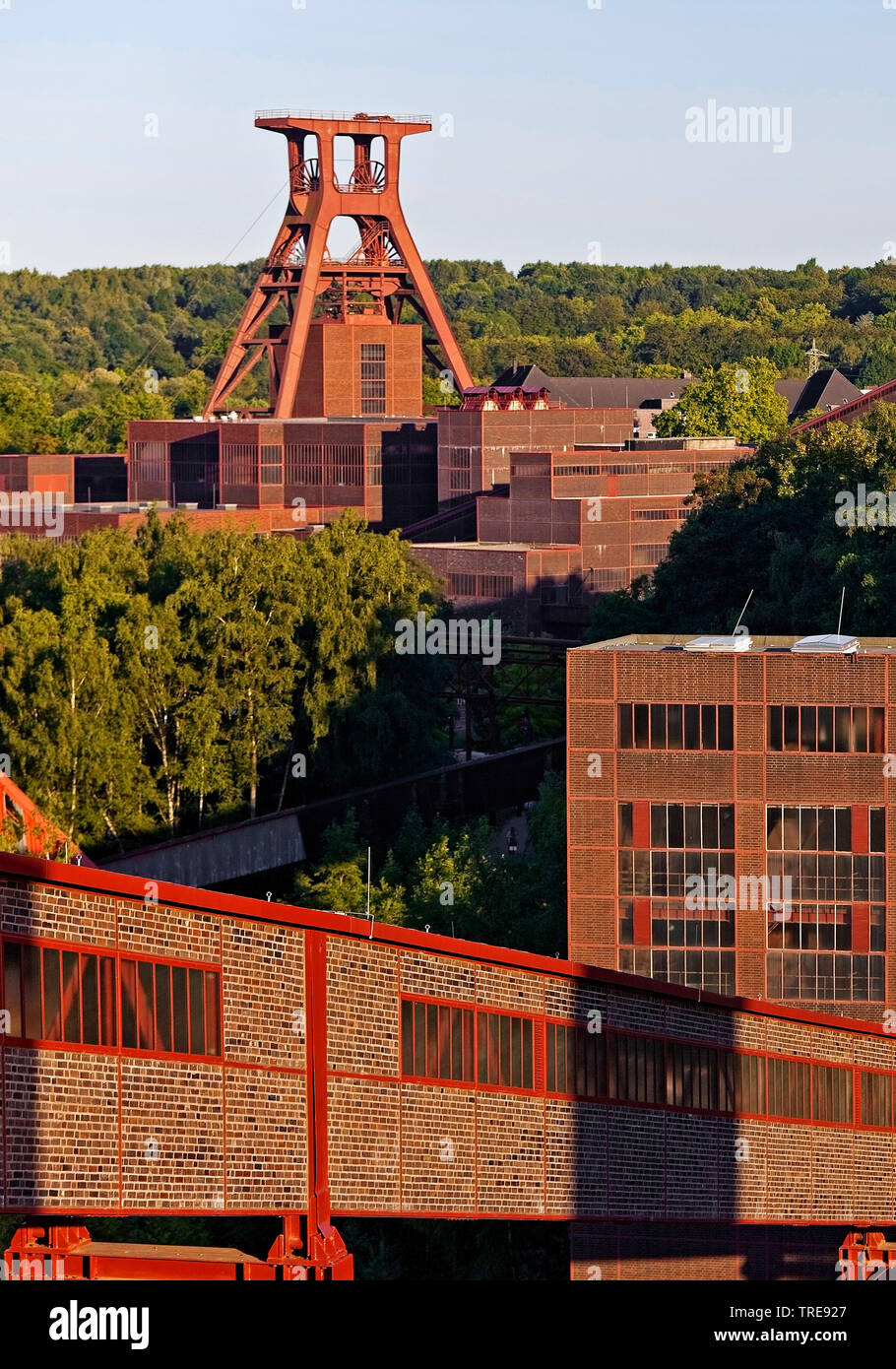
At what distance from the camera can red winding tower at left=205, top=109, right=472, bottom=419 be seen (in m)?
108

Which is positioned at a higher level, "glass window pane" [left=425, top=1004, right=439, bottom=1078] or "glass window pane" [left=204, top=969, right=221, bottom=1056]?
"glass window pane" [left=204, top=969, right=221, bottom=1056]

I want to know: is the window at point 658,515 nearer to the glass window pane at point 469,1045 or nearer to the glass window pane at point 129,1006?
the glass window pane at point 469,1045

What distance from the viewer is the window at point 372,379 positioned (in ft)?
358

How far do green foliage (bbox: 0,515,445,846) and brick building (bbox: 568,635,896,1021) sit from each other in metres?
19.4

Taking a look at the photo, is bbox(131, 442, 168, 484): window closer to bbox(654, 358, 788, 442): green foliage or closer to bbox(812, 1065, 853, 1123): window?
bbox(654, 358, 788, 442): green foliage

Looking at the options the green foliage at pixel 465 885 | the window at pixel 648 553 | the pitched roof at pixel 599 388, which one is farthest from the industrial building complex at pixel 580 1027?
the pitched roof at pixel 599 388

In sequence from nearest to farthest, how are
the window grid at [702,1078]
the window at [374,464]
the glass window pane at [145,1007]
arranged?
1. the glass window pane at [145,1007]
2. the window grid at [702,1078]
3. the window at [374,464]

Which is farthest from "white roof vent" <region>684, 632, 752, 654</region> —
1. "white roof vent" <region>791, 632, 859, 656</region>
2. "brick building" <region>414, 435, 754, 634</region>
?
"brick building" <region>414, 435, 754, 634</region>

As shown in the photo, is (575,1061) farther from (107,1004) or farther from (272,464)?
(272,464)

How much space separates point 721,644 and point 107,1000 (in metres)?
23.2

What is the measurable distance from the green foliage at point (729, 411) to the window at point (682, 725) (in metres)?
95.9
